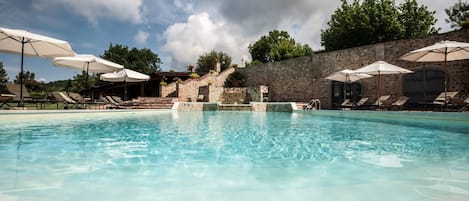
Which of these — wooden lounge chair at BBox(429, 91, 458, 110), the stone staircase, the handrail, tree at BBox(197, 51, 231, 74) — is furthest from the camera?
tree at BBox(197, 51, 231, 74)

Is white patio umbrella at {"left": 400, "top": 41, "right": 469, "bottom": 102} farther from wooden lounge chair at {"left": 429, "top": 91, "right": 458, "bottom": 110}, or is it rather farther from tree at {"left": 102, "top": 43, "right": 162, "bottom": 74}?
tree at {"left": 102, "top": 43, "right": 162, "bottom": 74}

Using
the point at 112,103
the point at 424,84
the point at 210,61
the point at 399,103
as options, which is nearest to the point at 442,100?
the point at 399,103

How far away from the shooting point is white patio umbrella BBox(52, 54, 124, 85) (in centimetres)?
1270

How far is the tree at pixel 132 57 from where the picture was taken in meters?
43.7

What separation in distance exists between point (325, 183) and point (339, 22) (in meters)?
28.7

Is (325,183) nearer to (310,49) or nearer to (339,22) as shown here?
(339,22)

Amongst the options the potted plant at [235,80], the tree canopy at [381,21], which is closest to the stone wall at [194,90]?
the potted plant at [235,80]

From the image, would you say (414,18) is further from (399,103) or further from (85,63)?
(85,63)

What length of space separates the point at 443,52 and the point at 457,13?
25640mm

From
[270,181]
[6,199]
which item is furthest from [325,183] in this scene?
[6,199]

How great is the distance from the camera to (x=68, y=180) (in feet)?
7.55

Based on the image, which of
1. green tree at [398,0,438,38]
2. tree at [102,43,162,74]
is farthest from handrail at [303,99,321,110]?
tree at [102,43,162,74]

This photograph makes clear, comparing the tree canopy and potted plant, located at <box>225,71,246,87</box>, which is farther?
the tree canopy

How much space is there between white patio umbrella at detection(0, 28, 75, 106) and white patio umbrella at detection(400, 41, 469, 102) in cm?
1403
